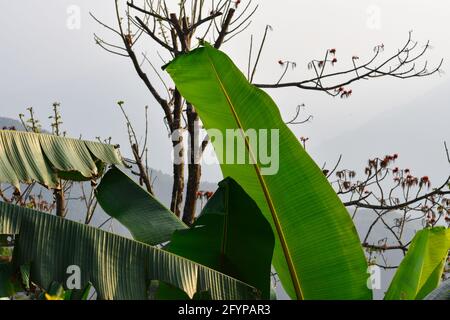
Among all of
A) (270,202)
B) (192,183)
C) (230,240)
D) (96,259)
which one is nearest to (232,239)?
(230,240)

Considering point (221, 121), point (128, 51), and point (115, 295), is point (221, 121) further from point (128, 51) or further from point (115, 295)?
point (128, 51)

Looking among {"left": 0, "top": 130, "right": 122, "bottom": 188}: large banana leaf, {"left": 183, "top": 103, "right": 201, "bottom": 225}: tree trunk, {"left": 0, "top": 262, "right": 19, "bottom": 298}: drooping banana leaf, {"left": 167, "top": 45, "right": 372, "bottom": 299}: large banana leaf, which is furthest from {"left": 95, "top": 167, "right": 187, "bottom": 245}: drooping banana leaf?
{"left": 183, "top": 103, "right": 201, "bottom": 225}: tree trunk

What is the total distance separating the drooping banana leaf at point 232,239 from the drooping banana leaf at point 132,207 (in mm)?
327

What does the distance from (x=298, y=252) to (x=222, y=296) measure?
0.40m

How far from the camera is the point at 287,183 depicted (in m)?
2.42

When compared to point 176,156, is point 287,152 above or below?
below

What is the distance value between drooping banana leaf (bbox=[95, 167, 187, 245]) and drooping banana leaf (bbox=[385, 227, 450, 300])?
0.90 metres

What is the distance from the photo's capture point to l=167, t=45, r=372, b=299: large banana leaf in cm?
239

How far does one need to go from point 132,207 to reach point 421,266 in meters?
1.19

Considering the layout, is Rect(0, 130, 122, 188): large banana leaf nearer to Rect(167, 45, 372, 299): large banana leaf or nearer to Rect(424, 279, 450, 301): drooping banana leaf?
Rect(167, 45, 372, 299): large banana leaf

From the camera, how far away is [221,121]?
8.10 ft

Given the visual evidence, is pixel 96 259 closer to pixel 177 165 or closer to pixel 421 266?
pixel 421 266
